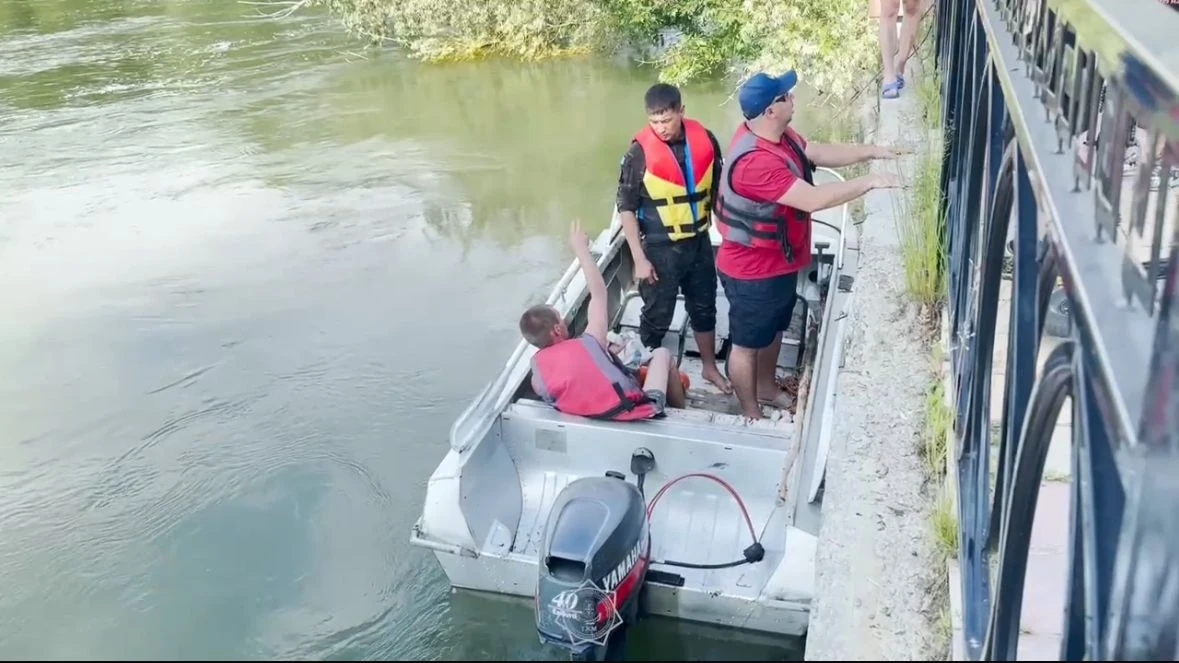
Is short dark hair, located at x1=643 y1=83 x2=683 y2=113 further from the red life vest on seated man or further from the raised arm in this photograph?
the red life vest on seated man

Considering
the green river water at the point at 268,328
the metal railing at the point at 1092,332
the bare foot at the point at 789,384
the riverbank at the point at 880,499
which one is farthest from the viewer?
the bare foot at the point at 789,384

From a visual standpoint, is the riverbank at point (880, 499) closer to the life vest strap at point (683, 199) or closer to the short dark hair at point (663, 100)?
the life vest strap at point (683, 199)

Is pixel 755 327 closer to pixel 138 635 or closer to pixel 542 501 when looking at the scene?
pixel 542 501

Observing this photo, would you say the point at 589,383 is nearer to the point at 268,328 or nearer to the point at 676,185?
the point at 676,185

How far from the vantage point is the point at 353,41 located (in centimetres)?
1641

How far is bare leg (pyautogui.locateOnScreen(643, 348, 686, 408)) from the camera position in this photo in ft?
14.7

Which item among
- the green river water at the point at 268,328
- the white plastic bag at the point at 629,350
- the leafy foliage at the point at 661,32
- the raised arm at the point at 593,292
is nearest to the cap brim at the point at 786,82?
the raised arm at the point at 593,292

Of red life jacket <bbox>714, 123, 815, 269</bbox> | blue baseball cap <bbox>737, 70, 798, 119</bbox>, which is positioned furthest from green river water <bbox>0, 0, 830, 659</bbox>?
blue baseball cap <bbox>737, 70, 798, 119</bbox>

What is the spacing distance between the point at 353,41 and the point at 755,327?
13668 millimetres

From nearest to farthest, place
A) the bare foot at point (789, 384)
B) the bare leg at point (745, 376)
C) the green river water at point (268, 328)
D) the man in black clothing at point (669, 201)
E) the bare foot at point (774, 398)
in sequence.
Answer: the bare leg at point (745, 376)
the man in black clothing at point (669, 201)
the green river water at point (268, 328)
the bare foot at point (774, 398)
the bare foot at point (789, 384)

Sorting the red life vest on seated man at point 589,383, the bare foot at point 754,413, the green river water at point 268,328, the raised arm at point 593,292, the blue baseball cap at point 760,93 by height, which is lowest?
the green river water at point 268,328

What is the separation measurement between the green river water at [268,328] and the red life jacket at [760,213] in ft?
4.84

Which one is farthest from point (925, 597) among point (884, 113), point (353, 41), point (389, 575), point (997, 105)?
point (353, 41)

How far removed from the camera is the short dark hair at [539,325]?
416cm
